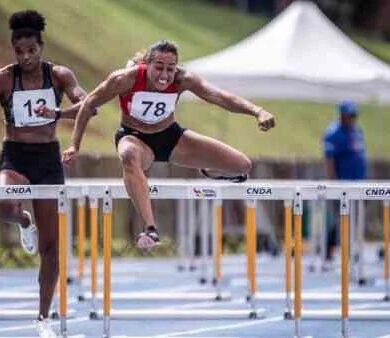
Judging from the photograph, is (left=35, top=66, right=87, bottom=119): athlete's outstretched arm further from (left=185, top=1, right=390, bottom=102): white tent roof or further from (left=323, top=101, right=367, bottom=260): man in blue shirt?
(left=185, top=1, right=390, bottom=102): white tent roof

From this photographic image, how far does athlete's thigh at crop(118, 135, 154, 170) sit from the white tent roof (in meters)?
9.41

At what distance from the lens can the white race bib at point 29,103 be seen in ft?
39.0

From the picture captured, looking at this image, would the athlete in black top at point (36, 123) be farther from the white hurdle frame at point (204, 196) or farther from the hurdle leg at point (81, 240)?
the hurdle leg at point (81, 240)

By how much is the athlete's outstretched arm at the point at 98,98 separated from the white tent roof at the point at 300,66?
9493 mm

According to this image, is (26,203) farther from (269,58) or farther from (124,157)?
(269,58)

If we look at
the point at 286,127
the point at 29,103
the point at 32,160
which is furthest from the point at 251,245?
the point at 286,127

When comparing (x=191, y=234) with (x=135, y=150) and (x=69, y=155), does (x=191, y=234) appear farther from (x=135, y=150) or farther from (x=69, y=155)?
(x=69, y=155)

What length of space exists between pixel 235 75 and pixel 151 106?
953cm

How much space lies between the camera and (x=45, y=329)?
12.0 m

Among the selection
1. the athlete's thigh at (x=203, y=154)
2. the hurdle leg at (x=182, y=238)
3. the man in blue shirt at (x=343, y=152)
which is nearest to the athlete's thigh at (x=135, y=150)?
the athlete's thigh at (x=203, y=154)

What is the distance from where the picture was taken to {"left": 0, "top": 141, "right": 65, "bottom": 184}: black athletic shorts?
1204 centimetres

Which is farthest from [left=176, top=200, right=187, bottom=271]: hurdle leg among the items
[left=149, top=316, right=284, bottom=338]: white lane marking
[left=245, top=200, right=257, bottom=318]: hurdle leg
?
[left=245, top=200, right=257, bottom=318]: hurdle leg

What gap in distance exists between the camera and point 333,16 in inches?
1661

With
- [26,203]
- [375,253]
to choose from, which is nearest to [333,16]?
[375,253]
